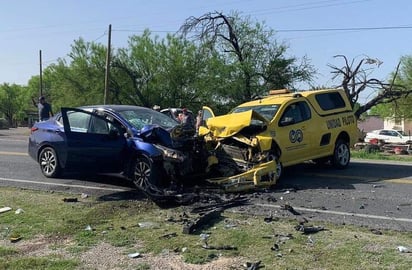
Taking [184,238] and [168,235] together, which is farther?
[168,235]

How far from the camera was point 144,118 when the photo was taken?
10227mm

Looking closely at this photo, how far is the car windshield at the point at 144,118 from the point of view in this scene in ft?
32.5

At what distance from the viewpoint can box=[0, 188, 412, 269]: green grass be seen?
522cm

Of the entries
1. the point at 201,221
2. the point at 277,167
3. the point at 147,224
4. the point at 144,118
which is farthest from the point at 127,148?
the point at 201,221

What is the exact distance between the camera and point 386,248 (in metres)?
5.46

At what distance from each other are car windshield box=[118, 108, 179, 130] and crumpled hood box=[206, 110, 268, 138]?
884 mm

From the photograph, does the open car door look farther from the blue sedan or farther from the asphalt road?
the asphalt road

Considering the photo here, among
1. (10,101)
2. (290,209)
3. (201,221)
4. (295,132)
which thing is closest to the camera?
(201,221)

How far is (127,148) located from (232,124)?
2.12 m

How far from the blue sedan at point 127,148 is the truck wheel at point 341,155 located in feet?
13.5

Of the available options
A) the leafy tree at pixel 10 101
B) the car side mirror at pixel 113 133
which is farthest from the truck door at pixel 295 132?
the leafy tree at pixel 10 101

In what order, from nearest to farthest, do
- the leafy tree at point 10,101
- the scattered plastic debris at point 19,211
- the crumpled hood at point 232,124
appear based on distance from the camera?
the scattered plastic debris at point 19,211 < the crumpled hood at point 232,124 < the leafy tree at point 10,101

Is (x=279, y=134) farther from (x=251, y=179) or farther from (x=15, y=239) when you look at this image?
(x=15, y=239)

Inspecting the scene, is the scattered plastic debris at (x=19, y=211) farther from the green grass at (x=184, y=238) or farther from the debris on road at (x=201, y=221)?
the debris on road at (x=201, y=221)
